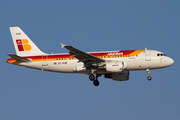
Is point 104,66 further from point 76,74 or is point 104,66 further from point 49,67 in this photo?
point 49,67

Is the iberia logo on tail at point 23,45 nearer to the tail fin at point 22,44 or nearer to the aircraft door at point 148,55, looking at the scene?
the tail fin at point 22,44

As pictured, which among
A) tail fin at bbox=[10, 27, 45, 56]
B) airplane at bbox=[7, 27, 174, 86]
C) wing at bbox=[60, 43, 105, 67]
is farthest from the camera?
tail fin at bbox=[10, 27, 45, 56]

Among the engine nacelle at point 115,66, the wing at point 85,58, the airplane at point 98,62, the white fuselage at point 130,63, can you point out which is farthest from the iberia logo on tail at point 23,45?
the engine nacelle at point 115,66

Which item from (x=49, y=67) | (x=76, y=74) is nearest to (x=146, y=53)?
(x=76, y=74)

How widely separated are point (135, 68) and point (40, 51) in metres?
14.7

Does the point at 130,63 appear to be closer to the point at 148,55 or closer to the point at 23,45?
the point at 148,55

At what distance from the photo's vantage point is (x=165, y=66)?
45781mm

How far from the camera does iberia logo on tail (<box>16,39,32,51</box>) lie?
166 ft

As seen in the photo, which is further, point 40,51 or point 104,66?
point 40,51

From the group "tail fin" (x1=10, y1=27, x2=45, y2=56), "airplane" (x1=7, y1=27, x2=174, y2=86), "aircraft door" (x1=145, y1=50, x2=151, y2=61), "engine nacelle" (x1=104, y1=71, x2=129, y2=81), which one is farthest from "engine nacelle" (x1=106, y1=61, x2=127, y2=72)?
"tail fin" (x1=10, y1=27, x2=45, y2=56)

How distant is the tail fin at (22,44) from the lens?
5010 centimetres

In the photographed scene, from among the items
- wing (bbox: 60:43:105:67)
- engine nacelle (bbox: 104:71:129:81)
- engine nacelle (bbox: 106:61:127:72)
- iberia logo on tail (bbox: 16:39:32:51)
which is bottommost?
engine nacelle (bbox: 104:71:129:81)

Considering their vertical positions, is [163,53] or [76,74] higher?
[163,53]

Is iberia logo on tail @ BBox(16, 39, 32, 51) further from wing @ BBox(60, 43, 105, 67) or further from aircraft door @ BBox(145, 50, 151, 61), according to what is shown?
aircraft door @ BBox(145, 50, 151, 61)
